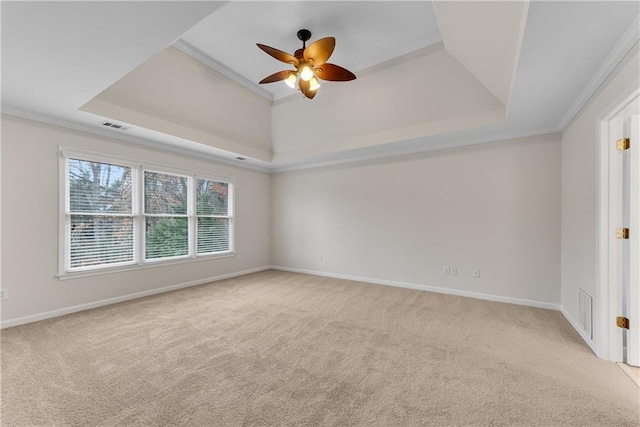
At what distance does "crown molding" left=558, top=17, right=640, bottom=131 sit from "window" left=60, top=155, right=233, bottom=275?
541 centimetres

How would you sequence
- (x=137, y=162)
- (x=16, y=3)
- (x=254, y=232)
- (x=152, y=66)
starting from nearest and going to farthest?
(x=16, y=3), (x=152, y=66), (x=137, y=162), (x=254, y=232)

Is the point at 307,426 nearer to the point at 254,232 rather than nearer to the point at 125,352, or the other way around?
the point at 125,352

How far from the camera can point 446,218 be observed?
429 centimetres

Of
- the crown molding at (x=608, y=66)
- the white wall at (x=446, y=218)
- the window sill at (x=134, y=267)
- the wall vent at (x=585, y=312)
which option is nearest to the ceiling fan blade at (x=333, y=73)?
the white wall at (x=446, y=218)

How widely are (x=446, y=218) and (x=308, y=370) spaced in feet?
11.0

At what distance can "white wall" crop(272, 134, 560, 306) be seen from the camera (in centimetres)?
363

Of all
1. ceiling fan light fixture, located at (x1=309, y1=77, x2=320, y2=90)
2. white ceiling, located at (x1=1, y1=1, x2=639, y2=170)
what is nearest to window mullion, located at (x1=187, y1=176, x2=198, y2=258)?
A: white ceiling, located at (x1=1, y1=1, x2=639, y2=170)

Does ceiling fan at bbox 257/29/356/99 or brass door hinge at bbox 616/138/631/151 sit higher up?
ceiling fan at bbox 257/29/356/99

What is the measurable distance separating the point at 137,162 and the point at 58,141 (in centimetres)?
89

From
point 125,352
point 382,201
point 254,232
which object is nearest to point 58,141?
point 125,352

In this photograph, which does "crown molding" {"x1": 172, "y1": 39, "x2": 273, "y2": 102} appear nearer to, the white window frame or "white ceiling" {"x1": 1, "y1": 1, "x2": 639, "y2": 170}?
"white ceiling" {"x1": 1, "y1": 1, "x2": 639, "y2": 170}

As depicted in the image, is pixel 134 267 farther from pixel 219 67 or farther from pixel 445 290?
pixel 445 290

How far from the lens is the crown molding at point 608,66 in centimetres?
171

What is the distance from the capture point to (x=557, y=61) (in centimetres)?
206
